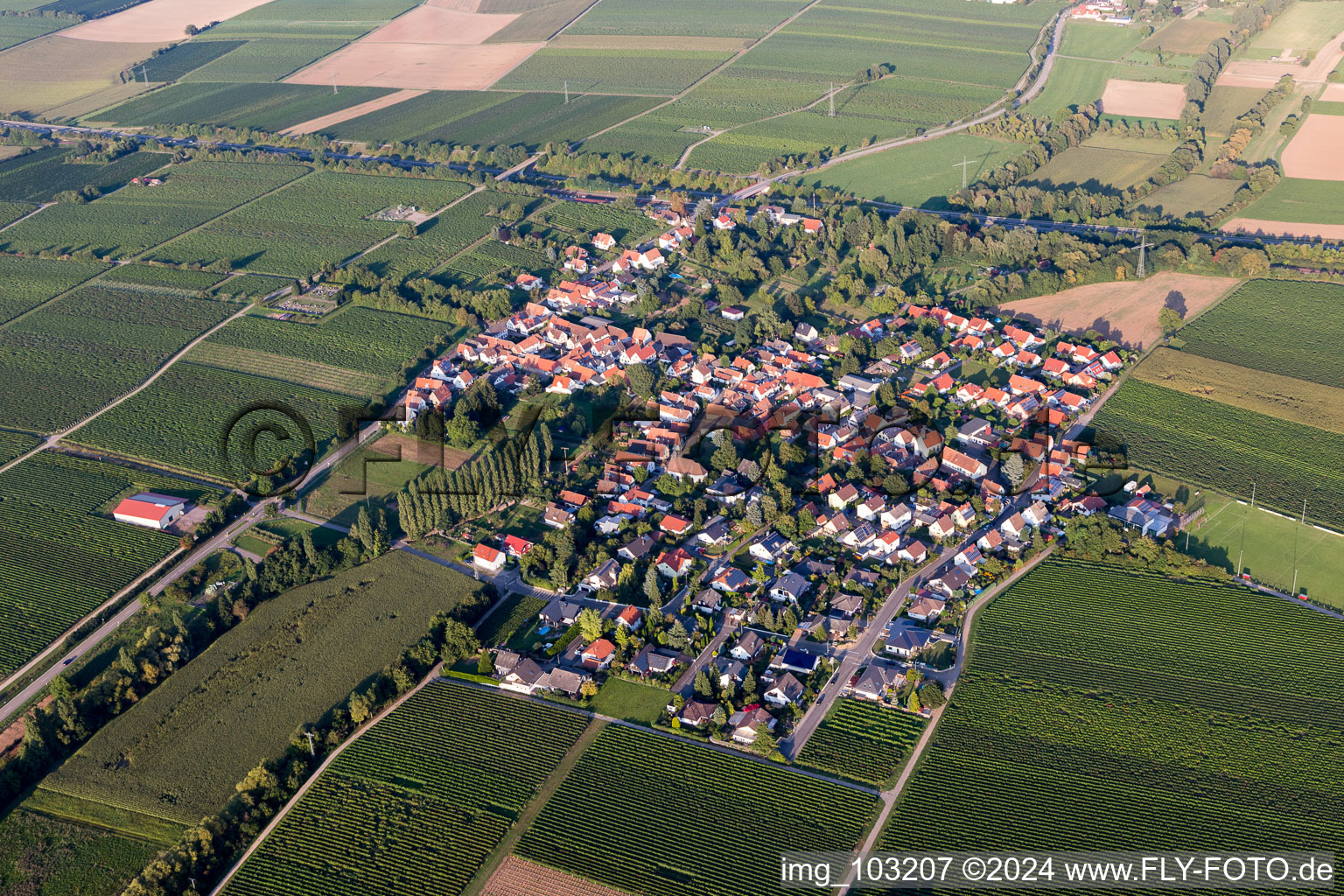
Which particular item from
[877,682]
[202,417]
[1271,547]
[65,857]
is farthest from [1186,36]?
[65,857]

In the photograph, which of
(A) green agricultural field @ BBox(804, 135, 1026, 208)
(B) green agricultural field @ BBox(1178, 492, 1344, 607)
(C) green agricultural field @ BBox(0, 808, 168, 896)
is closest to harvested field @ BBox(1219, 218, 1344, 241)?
(A) green agricultural field @ BBox(804, 135, 1026, 208)

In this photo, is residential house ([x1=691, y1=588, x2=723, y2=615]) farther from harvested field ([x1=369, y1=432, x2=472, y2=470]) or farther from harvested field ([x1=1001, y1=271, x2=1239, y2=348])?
harvested field ([x1=1001, y1=271, x2=1239, y2=348])

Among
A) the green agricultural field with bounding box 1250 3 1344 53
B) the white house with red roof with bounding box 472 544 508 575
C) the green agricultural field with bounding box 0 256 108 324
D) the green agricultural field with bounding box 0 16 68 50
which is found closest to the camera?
the white house with red roof with bounding box 472 544 508 575

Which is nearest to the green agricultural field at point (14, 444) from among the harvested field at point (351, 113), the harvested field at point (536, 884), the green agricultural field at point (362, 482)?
the green agricultural field at point (362, 482)

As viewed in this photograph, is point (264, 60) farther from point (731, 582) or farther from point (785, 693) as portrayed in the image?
point (785, 693)

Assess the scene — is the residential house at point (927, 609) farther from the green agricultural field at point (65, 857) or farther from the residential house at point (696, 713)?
the green agricultural field at point (65, 857)

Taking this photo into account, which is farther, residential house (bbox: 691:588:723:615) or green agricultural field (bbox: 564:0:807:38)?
green agricultural field (bbox: 564:0:807:38)
